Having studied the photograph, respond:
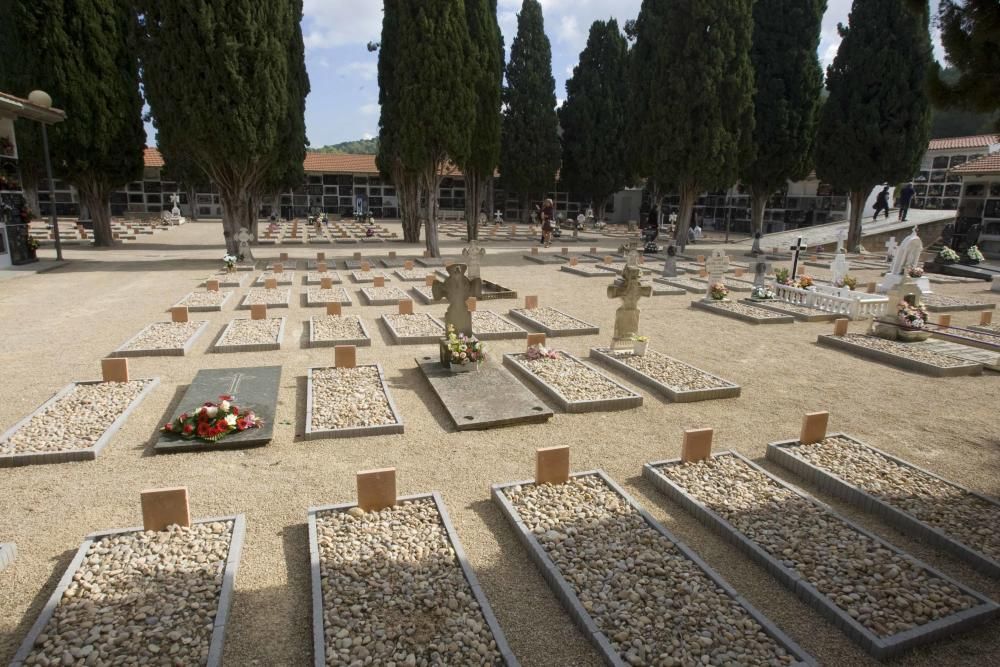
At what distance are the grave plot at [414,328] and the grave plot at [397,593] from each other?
5.37 meters

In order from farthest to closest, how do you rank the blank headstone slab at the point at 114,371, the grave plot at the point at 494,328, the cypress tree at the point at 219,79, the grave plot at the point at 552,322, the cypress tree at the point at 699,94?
the cypress tree at the point at 699,94 < the cypress tree at the point at 219,79 < the grave plot at the point at 552,322 < the grave plot at the point at 494,328 < the blank headstone slab at the point at 114,371

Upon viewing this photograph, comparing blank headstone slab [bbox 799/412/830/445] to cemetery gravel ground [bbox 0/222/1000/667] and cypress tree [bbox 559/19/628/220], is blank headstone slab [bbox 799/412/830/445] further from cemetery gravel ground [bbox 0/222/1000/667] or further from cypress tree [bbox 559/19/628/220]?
cypress tree [bbox 559/19/628/220]

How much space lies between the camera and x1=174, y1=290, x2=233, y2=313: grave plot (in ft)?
39.4

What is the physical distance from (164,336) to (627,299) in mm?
7459

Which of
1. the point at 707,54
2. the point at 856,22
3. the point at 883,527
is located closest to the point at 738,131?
the point at 707,54

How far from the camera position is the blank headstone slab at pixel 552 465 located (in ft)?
16.3

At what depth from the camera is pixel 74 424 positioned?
6.09 m

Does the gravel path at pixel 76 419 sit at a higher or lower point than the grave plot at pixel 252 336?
lower

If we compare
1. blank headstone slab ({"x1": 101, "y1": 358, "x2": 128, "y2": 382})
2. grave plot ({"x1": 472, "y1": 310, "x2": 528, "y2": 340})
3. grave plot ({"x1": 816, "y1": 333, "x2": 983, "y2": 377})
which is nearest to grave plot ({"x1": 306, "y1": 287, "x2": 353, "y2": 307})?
grave plot ({"x1": 472, "y1": 310, "x2": 528, "y2": 340})

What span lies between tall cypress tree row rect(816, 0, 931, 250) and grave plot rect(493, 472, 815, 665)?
2444cm

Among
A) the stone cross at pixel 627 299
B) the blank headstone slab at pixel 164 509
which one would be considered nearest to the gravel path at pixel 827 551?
the blank headstone slab at pixel 164 509

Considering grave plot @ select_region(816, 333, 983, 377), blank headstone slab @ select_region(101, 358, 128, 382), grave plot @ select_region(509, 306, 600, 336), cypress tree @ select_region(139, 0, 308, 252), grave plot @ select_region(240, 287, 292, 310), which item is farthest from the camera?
cypress tree @ select_region(139, 0, 308, 252)

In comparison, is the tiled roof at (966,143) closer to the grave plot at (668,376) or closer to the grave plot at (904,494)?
the grave plot at (668,376)

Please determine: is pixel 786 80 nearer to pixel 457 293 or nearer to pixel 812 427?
pixel 457 293
